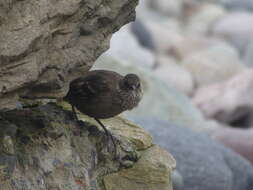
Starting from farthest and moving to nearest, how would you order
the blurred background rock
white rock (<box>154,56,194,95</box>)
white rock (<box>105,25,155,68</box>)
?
1. white rock (<box>154,56,194,95</box>)
2. white rock (<box>105,25,155,68</box>)
3. the blurred background rock

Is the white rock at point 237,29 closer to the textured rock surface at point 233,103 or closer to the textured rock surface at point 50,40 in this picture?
the textured rock surface at point 233,103

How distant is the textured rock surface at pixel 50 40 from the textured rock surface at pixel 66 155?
1.68ft

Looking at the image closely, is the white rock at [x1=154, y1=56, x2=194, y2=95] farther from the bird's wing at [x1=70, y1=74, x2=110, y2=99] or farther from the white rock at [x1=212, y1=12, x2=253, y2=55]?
the bird's wing at [x1=70, y1=74, x2=110, y2=99]

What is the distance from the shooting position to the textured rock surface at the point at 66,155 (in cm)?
550

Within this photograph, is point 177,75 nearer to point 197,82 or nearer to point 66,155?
point 197,82

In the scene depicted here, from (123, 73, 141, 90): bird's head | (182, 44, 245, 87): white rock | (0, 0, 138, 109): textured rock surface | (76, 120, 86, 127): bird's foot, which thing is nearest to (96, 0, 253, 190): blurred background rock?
(182, 44, 245, 87): white rock

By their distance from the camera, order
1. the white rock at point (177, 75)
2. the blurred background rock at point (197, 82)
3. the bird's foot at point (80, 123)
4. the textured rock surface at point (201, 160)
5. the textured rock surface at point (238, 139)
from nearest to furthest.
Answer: the bird's foot at point (80, 123)
the textured rock surface at point (201, 160)
the blurred background rock at point (197, 82)
the textured rock surface at point (238, 139)
the white rock at point (177, 75)

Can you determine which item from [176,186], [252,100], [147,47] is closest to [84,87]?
[176,186]

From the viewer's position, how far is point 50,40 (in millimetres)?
5191

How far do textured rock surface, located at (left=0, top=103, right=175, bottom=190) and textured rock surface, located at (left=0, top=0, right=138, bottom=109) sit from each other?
51 cm

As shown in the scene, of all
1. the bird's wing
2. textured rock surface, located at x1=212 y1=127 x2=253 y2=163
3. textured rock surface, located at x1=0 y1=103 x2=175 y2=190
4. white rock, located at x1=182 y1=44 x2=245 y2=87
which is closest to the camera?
textured rock surface, located at x1=0 y1=103 x2=175 y2=190

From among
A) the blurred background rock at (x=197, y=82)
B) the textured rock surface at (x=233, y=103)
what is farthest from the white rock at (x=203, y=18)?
the textured rock surface at (x=233, y=103)

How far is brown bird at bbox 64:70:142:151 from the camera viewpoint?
629 centimetres

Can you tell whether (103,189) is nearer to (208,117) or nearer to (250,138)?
(250,138)
